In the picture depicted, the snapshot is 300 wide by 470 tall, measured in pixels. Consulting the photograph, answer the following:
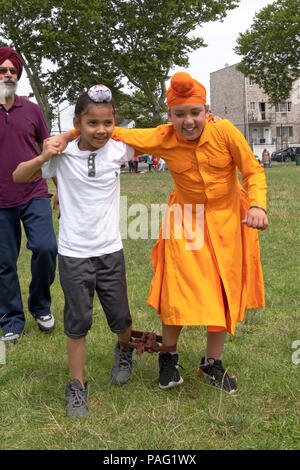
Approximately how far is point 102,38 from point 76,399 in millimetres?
35376

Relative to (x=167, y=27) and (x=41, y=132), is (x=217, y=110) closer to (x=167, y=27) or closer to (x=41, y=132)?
(x=167, y=27)

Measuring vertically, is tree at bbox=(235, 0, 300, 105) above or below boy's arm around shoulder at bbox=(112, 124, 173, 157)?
above

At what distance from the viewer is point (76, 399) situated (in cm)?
308

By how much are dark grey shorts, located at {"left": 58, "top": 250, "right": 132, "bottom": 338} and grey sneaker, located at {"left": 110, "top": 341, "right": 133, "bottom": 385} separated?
345 mm

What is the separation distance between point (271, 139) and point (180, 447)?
260 ft

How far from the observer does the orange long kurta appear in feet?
10.4

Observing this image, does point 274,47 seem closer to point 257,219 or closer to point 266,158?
point 266,158

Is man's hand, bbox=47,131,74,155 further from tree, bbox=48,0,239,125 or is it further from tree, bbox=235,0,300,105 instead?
tree, bbox=235,0,300,105

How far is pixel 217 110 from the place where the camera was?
8338 centimetres

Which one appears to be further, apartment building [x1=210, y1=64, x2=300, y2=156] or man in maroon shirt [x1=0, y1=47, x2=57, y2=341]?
apartment building [x1=210, y1=64, x2=300, y2=156]

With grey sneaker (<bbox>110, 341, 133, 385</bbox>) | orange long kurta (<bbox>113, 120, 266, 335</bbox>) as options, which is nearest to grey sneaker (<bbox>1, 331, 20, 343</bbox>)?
grey sneaker (<bbox>110, 341, 133, 385</bbox>)

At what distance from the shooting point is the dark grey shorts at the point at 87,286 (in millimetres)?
3086

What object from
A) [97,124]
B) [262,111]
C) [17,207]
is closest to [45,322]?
[17,207]

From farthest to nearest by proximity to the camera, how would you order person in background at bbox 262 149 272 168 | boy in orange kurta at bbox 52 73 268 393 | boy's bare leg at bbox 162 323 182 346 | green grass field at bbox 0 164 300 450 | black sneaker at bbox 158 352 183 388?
person in background at bbox 262 149 272 168 < boy's bare leg at bbox 162 323 182 346 < black sneaker at bbox 158 352 183 388 < boy in orange kurta at bbox 52 73 268 393 < green grass field at bbox 0 164 300 450
